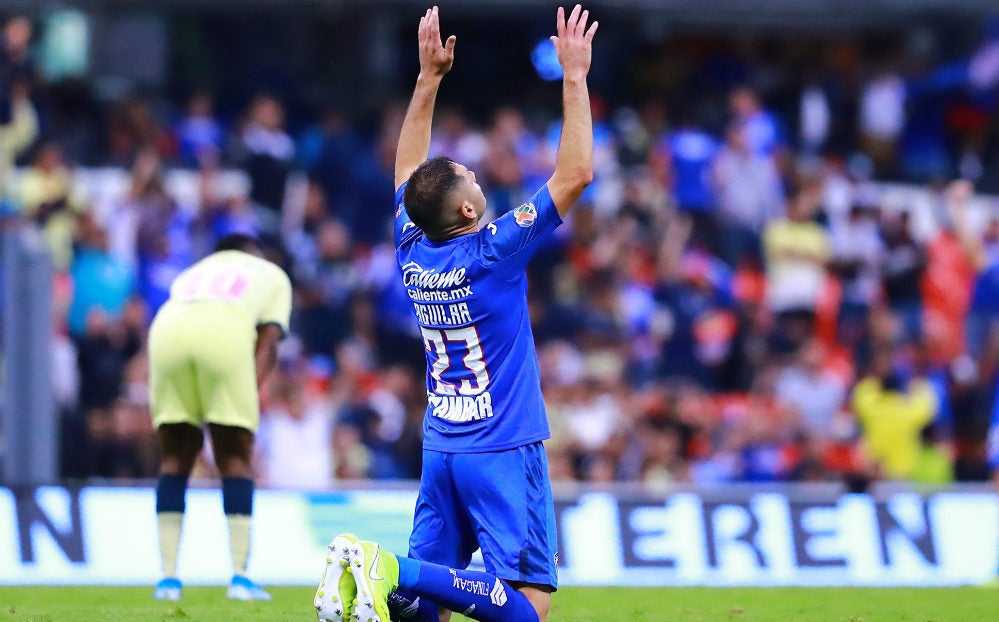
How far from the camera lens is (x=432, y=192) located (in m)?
6.84

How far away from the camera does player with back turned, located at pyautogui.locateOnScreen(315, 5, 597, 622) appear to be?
263 inches

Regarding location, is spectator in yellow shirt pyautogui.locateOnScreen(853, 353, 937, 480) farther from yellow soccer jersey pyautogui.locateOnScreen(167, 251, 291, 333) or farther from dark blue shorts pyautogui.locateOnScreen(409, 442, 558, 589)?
dark blue shorts pyautogui.locateOnScreen(409, 442, 558, 589)

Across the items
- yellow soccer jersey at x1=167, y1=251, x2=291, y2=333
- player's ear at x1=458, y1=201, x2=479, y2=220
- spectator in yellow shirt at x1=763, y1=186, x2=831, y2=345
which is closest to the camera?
player's ear at x1=458, y1=201, x2=479, y2=220

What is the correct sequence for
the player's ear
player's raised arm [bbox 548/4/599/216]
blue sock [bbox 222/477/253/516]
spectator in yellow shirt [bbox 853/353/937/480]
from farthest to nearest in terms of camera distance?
spectator in yellow shirt [bbox 853/353/937/480]
blue sock [bbox 222/477/253/516]
the player's ear
player's raised arm [bbox 548/4/599/216]

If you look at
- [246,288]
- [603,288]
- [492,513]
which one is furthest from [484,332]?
[603,288]

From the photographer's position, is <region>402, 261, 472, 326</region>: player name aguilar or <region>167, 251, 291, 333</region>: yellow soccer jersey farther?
<region>167, 251, 291, 333</region>: yellow soccer jersey

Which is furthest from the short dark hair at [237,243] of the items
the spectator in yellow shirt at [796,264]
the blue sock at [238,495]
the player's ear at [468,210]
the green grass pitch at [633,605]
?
the spectator in yellow shirt at [796,264]

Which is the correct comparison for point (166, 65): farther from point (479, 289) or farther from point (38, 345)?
point (479, 289)

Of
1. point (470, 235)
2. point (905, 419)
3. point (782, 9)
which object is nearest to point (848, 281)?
point (905, 419)

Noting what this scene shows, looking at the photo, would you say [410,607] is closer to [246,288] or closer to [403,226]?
[403,226]

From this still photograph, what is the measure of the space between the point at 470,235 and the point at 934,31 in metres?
16.7

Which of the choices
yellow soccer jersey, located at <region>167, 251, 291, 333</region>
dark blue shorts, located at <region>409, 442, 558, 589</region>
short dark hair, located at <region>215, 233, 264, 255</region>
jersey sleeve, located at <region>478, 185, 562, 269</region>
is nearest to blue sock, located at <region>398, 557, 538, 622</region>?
dark blue shorts, located at <region>409, 442, 558, 589</region>

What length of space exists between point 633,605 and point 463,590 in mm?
3563

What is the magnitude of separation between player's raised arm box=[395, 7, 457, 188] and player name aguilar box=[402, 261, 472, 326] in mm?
601
